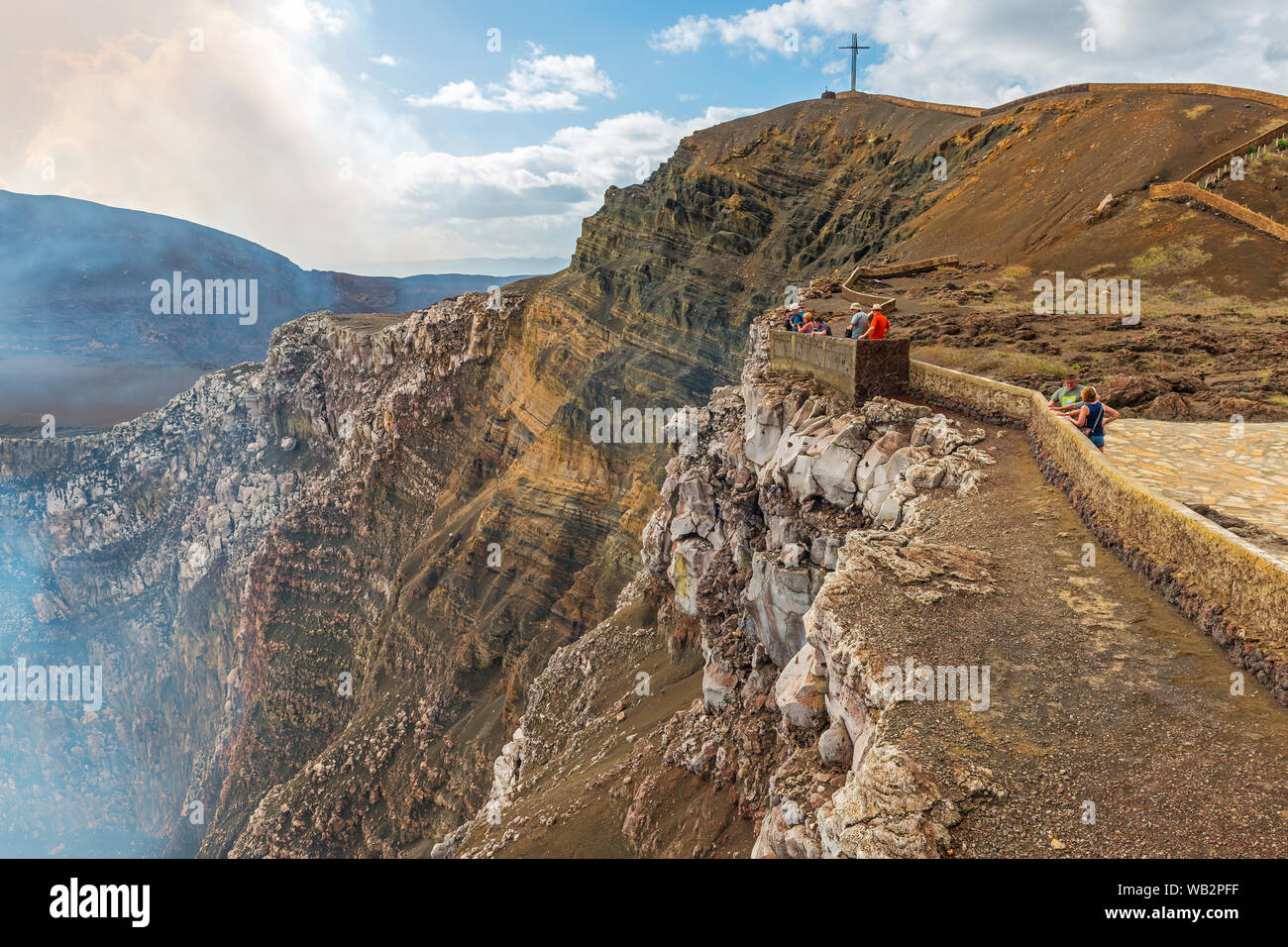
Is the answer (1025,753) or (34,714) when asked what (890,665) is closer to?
(1025,753)

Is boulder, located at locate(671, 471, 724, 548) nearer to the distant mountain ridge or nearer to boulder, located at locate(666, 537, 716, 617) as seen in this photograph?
boulder, located at locate(666, 537, 716, 617)

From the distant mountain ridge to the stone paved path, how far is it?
114 metres

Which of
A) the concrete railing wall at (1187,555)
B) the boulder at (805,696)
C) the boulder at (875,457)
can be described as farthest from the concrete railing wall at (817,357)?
the boulder at (805,696)

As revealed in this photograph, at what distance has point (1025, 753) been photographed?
224 inches

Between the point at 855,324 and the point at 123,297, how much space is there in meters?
160

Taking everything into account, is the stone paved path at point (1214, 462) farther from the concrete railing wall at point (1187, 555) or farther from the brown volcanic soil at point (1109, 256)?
the brown volcanic soil at point (1109, 256)

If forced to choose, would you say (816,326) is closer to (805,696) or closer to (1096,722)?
(805,696)

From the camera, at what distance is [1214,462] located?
10.3 m

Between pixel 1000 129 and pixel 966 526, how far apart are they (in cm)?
5292

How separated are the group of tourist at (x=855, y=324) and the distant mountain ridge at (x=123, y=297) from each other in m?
105

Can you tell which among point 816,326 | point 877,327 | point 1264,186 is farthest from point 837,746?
point 1264,186

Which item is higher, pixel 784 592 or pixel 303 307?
pixel 303 307

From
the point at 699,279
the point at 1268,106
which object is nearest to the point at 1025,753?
the point at 699,279

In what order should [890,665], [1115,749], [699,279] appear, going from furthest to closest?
[699,279]
[890,665]
[1115,749]
